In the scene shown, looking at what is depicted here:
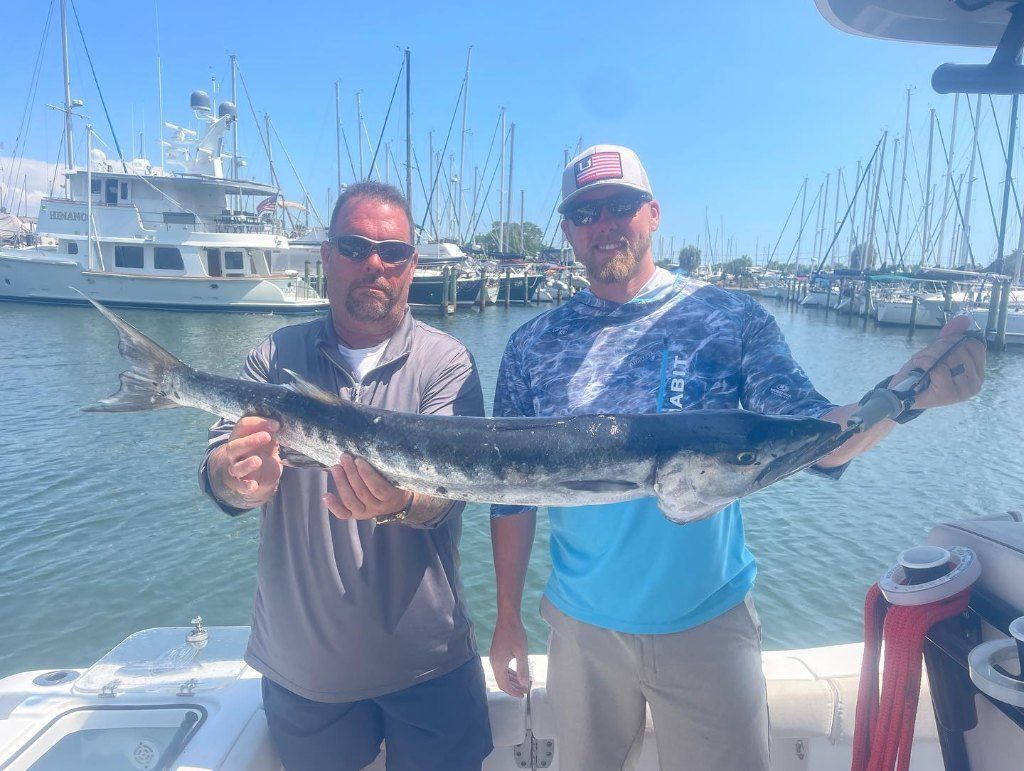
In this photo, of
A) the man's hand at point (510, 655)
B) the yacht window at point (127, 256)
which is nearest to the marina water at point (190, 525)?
the man's hand at point (510, 655)

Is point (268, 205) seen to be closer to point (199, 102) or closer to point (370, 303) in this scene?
point (199, 102)

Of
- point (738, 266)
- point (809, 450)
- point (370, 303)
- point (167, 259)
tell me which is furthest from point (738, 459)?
point (738, 266)

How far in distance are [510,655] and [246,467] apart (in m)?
1.71

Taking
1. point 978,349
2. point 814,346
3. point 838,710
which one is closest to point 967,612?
point 978,349

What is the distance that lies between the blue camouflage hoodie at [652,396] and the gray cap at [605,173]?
0.51m

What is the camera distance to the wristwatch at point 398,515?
10.3 ft

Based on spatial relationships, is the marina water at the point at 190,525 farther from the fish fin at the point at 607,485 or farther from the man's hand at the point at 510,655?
Result: the man's hand at the point at 510,655

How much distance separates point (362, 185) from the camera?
3799 millimetres

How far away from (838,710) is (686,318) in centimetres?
253

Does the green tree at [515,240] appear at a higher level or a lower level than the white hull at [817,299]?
higher

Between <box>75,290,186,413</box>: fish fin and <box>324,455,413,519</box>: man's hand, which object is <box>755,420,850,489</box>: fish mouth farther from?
<box>75,290,186,413</box>: fish fin

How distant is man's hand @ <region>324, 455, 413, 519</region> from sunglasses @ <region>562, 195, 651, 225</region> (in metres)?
1.72

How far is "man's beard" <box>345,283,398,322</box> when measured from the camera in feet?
11.8

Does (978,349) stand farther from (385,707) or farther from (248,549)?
(248,549)
